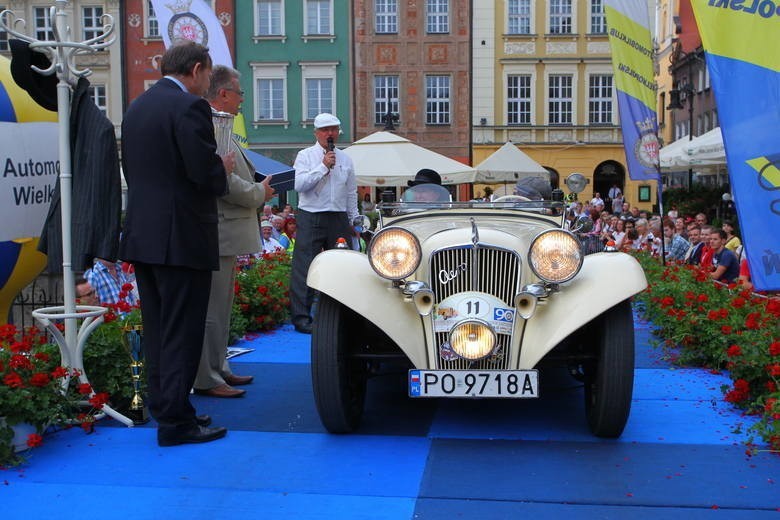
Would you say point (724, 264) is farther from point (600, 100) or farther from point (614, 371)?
point (600, 100)

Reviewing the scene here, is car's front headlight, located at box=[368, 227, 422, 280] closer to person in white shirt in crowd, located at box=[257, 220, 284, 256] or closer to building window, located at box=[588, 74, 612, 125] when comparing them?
person in white shirt in crowd, located at box=[257, 220, 284, 256]

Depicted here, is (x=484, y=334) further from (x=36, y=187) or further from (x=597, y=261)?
(x=36, y=187)

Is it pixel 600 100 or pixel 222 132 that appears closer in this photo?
pixel 222 132

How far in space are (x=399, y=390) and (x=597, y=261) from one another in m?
1.73

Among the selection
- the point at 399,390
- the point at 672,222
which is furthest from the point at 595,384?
the point at 672,222

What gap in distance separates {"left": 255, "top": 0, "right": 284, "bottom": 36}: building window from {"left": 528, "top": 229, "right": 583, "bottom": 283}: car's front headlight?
34224mm

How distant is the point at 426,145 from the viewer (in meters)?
37.0

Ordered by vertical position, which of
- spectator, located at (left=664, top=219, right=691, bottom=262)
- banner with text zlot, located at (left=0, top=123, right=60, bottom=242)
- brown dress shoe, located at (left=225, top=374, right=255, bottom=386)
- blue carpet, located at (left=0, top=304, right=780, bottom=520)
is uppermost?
banner with text zlot, located at (left=0, top=123, right=60, bottom=242)

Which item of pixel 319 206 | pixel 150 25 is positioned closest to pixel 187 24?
pixel 319 206

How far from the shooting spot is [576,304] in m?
4.34

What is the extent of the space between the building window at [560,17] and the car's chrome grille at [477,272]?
34316 mm

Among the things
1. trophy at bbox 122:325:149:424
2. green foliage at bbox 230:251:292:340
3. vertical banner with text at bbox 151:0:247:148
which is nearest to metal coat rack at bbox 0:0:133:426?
trophy at bbox 122:325:149:424

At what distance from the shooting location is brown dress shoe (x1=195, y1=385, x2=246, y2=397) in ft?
17.9

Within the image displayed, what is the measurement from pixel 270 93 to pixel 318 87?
6.78ft
